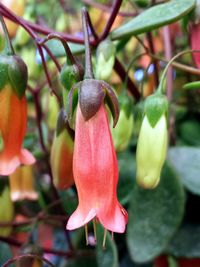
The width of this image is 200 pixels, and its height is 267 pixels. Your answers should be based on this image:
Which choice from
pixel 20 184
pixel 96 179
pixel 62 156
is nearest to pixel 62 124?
pixel 62 156

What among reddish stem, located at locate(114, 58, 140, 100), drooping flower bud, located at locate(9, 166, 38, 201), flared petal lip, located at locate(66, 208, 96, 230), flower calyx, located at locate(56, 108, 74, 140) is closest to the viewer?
flared petal lip, located at locate(66, 208, 96, 230)

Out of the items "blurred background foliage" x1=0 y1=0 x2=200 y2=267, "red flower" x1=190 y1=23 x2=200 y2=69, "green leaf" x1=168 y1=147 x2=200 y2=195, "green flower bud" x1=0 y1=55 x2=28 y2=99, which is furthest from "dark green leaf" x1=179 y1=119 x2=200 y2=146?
"green flower bud" x1=0 y1=55 x2=28 y2=99

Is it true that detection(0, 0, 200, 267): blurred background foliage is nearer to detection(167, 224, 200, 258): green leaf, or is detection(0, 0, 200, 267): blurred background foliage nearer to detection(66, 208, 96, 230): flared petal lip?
detection(167, 224, 200, 258): green leaf

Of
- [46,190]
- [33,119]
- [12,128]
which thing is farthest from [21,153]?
[33,119]

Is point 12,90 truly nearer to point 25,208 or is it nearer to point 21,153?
point 21,153

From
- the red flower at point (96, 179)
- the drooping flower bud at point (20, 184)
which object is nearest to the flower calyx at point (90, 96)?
the red flower at point (96, 179)

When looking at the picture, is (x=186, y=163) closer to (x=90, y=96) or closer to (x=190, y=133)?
(x=190, y=133)
